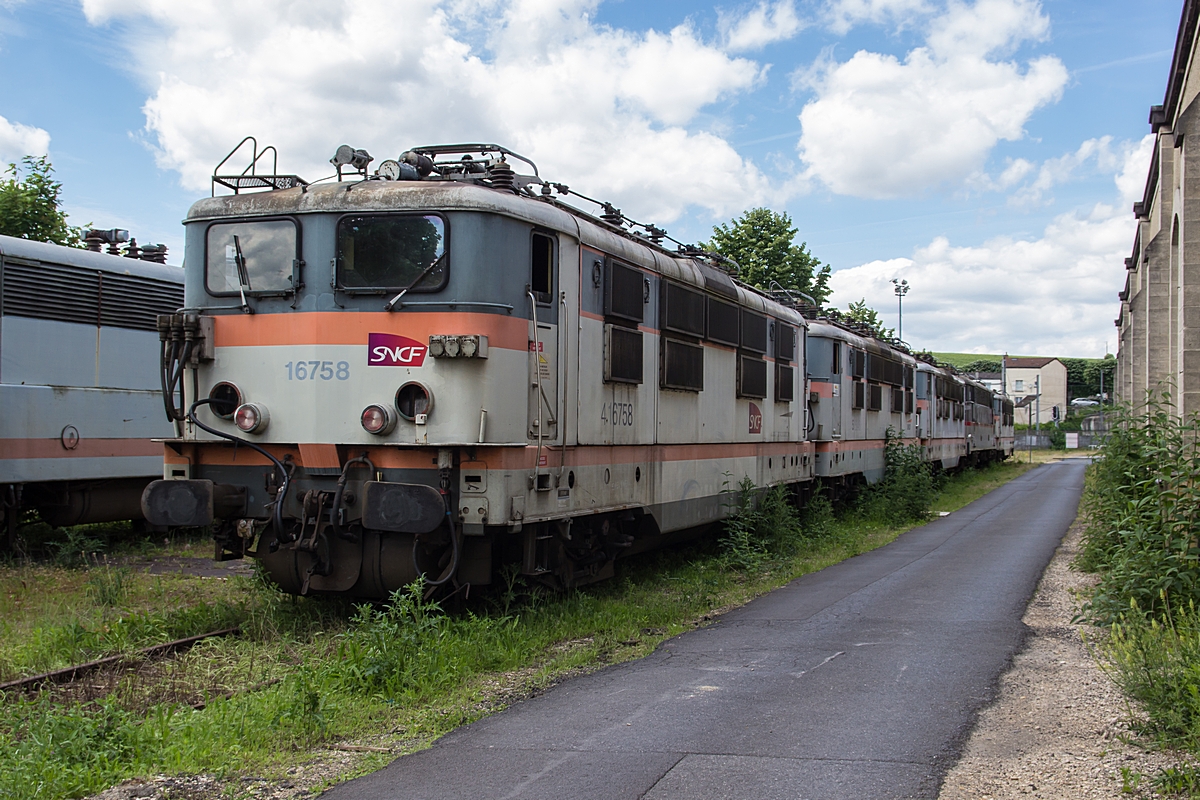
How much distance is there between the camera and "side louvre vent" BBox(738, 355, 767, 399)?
44.5 feet

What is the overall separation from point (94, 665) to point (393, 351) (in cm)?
304

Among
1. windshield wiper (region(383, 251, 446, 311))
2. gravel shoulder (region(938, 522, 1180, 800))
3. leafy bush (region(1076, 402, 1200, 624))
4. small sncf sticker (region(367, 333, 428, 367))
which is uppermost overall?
windshield wiper (region(383, 251, 446, 311))

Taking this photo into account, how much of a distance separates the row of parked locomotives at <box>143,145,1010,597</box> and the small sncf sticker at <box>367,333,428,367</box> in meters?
0.02

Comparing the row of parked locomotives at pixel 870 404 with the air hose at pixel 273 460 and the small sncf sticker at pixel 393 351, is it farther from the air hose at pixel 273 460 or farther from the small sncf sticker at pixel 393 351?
the air hose at pixel 273 460

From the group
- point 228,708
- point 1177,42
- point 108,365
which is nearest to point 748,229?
point 1177,42

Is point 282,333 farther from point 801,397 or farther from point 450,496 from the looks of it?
point 801,397

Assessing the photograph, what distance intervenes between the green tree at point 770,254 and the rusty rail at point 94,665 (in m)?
35.1

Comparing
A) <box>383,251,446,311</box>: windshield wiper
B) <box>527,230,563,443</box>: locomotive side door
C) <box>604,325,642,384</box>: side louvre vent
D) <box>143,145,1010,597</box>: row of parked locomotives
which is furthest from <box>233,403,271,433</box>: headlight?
<box>604,325,642,384</box>: side louvre vent

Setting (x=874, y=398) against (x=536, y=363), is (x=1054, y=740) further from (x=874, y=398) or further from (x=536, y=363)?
(x=874, y=398)

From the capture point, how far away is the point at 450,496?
800 cm

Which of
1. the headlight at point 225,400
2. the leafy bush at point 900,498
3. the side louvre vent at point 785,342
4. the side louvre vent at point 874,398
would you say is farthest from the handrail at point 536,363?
the side louvre vent at point 874,398

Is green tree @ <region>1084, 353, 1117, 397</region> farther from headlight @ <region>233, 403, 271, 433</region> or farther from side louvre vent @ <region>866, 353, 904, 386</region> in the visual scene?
headlight @ <region>233, 403, 271, 433</region>

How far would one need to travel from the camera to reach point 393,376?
8.05 meters

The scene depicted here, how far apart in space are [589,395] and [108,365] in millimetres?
7292
